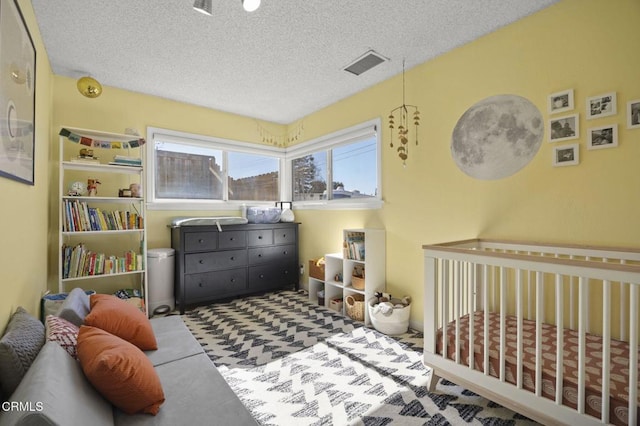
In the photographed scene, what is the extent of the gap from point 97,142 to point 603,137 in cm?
395

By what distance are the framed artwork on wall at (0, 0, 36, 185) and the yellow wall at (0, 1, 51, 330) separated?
105 millimetres

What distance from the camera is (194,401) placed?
3.76ft

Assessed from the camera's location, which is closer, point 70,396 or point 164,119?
point 70,396

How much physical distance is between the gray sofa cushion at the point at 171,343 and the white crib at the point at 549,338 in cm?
141

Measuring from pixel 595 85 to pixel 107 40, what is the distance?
345cm

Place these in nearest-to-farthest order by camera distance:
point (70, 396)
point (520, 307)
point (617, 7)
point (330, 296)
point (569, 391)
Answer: point (70, 396), point (569, 391), point (520, 307), point (617, 7), point (330, 296)

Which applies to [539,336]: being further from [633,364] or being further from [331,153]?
[331,153]

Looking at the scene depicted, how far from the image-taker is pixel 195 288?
3.18 meters

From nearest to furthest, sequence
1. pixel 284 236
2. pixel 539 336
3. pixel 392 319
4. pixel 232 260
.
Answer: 1. pixel 539 336
2. pixel 392 319
3. pixel 232 260
4. pixel 284 236

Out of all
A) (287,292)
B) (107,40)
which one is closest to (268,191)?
(287,292)

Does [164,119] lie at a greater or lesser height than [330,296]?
greater

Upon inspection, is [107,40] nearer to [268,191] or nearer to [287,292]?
[268,191]

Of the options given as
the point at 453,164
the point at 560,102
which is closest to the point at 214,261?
the point at 453,164

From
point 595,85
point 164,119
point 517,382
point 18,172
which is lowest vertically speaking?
point 517,382
